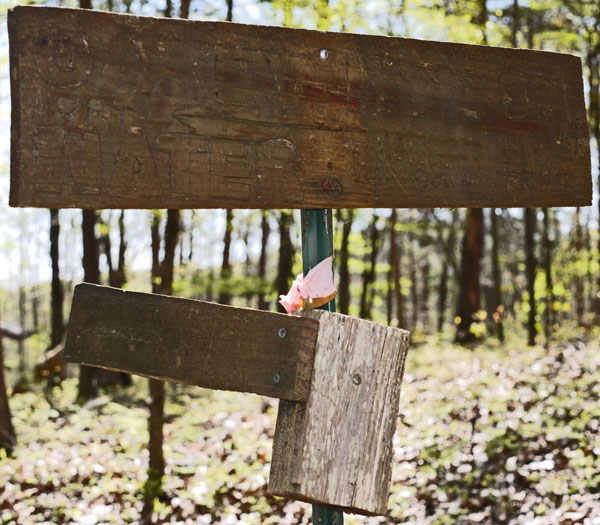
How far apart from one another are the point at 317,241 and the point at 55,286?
15810 millimetres

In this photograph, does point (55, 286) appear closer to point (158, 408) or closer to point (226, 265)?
point (226, 265)

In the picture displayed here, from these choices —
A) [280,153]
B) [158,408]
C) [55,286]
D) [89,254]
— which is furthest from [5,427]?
[55,286]

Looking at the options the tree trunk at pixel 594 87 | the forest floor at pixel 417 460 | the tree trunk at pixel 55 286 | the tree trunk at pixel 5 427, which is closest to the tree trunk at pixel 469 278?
the tree trunk at pixel 594 87

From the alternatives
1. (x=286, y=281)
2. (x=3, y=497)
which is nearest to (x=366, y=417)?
(x=3, y=497)

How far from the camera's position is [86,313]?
55.5 inches

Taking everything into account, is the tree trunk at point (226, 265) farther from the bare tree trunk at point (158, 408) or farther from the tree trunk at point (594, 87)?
the tree trunk at point (594, 87)

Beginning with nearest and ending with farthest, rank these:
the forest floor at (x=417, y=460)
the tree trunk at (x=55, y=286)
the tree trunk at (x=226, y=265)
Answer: the forest floor at (x=417, y=460) → the tree trunk at (x=226, y=265) → the tree trunk at (x=55, y=286)

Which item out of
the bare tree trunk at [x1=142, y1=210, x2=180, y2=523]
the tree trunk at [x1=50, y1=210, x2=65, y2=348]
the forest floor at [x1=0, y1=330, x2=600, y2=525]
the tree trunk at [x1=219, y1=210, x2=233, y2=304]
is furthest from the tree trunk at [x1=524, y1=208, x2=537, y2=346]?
the tree trunk at [x1=50, y1=210, x2=65, y2=348]

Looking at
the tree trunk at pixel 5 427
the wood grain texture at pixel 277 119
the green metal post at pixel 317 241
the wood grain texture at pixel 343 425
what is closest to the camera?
the wood grain texture at pixel 277 119

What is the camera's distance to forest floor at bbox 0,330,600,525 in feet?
15.4

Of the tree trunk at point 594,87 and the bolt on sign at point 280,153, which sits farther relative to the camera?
the tree trunk at point 594,87

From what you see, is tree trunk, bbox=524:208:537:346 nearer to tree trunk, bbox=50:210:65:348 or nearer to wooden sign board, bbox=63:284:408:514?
tree trunk, bbox=50:210:65:348

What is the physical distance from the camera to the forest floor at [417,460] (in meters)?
4.70

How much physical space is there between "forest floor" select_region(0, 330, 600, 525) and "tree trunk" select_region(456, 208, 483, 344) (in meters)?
6.68
